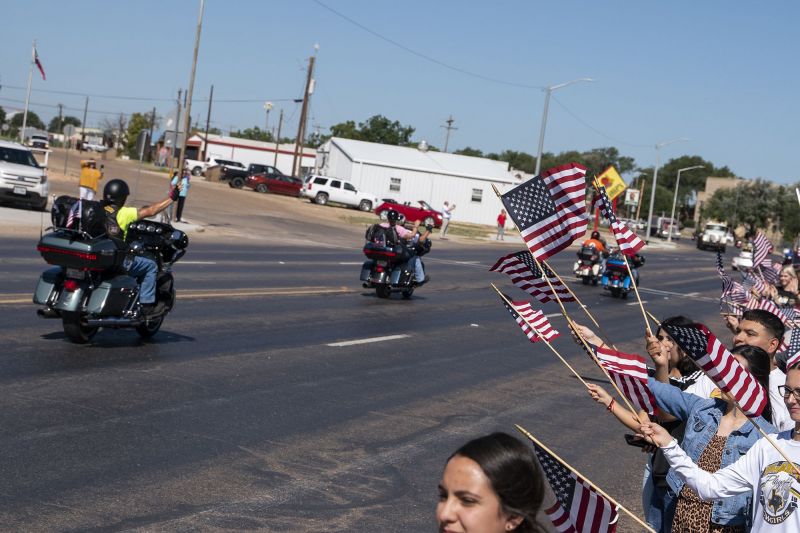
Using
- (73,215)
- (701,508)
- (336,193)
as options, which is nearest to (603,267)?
(73,215)

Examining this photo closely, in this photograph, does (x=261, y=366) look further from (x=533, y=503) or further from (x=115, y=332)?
(x=533, y=503)

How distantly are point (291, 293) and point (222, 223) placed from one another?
21729mm

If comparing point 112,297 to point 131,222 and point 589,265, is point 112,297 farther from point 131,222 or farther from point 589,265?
point 589,265

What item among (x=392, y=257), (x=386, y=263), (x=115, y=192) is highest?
(x=115, y=192)

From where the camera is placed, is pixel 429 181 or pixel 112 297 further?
pixel 429 181

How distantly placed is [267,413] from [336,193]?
188 feet

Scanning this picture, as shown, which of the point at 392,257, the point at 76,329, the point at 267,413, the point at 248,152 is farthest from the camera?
the point at 248,152

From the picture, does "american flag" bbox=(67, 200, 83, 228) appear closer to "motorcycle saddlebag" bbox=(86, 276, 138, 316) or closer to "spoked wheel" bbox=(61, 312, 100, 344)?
"motorcycle saddlebag" bbox=(86, 276, 138, 316)

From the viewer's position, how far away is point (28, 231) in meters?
27.0

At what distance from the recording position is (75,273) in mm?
11711

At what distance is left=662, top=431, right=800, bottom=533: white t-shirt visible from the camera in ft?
13.6

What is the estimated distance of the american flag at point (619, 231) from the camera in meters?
5.76

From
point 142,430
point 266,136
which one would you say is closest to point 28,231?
point 142,430

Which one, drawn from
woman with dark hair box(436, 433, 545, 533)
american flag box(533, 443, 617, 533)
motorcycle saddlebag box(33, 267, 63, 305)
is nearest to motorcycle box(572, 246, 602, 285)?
motorcycle saddlebag box(33, 267, 63, 305)
